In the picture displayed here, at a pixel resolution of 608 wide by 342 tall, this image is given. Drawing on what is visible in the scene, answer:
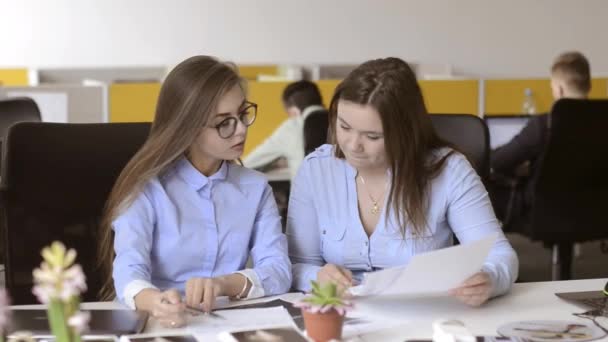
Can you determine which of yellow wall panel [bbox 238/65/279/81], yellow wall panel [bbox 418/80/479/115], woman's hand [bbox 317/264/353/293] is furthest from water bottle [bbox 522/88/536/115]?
woman's hand [bbox 317/264/353/293]

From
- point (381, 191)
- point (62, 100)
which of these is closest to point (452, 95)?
point (62, 100)

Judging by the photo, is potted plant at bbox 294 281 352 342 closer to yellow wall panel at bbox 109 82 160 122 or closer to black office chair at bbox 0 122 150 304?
black office chair at bbox 0 122 150 304

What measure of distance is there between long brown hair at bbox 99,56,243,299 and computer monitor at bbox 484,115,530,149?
295 centimetres

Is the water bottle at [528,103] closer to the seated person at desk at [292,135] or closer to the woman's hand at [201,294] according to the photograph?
the seated person at desk at [292,135]

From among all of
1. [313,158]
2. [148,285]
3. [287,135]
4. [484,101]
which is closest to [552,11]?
[484,101]

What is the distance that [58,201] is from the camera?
2.08 metres

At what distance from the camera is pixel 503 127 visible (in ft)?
15.4

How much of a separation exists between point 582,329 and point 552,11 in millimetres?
6792

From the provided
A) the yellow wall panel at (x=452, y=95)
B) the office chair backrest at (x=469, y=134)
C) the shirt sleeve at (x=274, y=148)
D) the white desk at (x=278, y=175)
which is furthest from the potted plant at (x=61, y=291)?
the yellow wall panel at (x=452, y=95)

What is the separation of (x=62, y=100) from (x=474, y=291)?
124 inches

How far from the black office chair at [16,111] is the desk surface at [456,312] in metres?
1.72

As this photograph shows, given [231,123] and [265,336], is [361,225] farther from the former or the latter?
[265,336]

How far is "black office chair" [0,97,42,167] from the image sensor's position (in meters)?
3.29

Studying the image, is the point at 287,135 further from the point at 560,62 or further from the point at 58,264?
the point at 58,264
